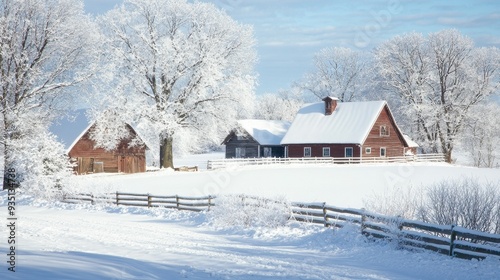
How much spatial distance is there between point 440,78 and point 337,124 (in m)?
13.1

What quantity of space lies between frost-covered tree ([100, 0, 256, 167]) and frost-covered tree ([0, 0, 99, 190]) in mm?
4056

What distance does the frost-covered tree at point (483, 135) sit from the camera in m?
56.1

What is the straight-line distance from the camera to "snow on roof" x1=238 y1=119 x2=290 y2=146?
56022 millimetres

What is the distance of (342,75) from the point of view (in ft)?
233

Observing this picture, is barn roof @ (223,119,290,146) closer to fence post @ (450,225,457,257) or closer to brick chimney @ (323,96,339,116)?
brick chimney @ (323,96,339,116)

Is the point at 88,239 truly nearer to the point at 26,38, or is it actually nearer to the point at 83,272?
the point at 83,272

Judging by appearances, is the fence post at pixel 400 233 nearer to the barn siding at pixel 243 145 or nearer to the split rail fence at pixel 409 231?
the split rail fence at pixel 409 231

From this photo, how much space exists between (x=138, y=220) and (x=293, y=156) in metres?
34.4

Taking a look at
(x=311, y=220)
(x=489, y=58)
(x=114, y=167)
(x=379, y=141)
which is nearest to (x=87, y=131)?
(x=114, y=167)

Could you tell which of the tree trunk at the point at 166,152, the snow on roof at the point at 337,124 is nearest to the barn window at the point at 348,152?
the snow on roof at the point at 337,124

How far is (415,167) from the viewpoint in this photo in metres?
48.8

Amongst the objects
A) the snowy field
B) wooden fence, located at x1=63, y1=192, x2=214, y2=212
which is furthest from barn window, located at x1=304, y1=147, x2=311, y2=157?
wooden fence, located at x1=63, y1=192, x2=214, y2=212

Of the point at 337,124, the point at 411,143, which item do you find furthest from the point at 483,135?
the point at 337,124

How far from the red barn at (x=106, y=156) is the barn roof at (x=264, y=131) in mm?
14897
